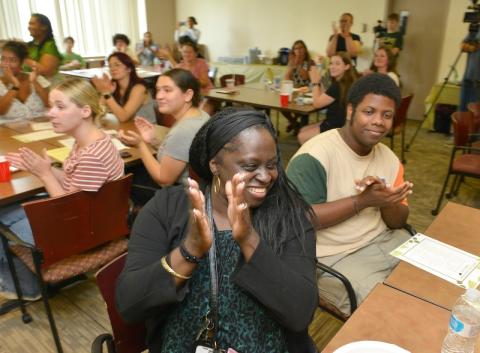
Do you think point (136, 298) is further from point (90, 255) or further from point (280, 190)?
point (90, 255)

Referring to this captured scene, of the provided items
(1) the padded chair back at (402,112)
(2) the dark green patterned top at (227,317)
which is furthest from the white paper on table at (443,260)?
(1) the padded chair back at (402,112)

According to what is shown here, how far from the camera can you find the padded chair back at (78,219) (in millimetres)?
1574

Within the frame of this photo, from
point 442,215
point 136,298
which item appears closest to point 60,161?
point 136,298

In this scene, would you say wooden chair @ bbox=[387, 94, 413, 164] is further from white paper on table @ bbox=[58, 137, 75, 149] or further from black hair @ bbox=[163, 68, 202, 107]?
white paper on table @ bbox=[58, 137, 75, 149]

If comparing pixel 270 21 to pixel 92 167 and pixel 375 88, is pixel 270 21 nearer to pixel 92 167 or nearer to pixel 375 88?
pixel 375 88

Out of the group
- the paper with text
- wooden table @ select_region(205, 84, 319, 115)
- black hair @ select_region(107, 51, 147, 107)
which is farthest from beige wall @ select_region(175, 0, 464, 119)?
the paper with text

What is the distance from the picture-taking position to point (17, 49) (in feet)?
10.3

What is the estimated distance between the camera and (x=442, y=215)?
166cm

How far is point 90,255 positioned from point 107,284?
0.82 metres

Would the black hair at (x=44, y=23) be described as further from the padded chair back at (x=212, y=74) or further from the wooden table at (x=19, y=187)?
the wooden table at (x=19, y=187)

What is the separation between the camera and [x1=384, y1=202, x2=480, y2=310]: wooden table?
117 cm

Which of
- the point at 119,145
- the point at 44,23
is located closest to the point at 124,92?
the point at 119,145

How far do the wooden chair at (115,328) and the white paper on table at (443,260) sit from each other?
3.01ft

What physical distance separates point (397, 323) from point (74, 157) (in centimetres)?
156
